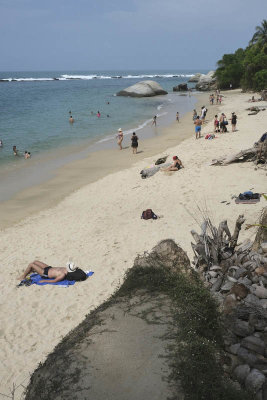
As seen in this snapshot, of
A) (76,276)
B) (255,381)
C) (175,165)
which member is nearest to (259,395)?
(255,381)

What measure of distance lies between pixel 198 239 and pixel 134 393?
4216 mm

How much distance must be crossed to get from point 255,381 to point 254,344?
62cm

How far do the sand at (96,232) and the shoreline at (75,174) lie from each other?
0.69 feet

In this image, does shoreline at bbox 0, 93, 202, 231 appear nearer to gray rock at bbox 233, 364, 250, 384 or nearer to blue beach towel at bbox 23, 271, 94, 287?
blue beach towel at bbox 23, 271, 94, 287

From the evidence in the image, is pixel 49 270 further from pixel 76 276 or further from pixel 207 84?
pixel 207 84

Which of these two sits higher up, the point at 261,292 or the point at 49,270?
the point at 261,292

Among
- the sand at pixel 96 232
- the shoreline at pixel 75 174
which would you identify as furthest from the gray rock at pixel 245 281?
the shoreline at pixel 75 174

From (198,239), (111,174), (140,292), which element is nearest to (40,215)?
(111,174)

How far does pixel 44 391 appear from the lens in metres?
4.09

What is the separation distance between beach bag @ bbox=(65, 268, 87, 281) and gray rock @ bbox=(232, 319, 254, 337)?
15.3ft

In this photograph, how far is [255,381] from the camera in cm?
420

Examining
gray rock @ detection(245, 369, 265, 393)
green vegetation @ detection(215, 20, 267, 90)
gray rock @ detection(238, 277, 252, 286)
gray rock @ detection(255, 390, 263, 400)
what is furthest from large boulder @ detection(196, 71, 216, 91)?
gray rock @ detection(255, 390, 263, 400)

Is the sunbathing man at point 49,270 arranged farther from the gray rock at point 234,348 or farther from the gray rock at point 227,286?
the gray rock at point 234,348

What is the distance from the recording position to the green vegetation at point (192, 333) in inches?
153
